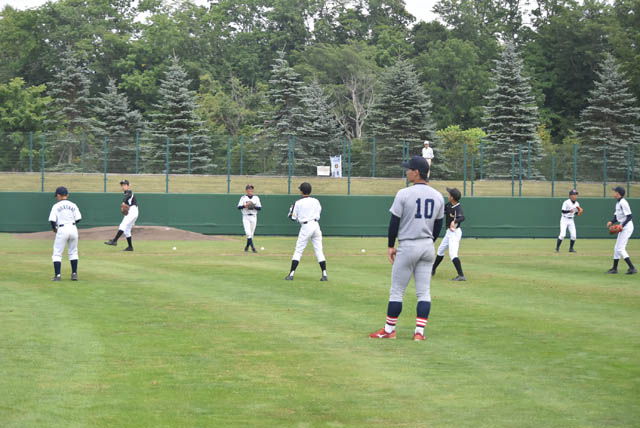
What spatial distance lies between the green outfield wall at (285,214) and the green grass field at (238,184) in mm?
1675

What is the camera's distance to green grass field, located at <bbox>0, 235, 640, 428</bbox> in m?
6.16

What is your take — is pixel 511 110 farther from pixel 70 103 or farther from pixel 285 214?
pixel 70 103

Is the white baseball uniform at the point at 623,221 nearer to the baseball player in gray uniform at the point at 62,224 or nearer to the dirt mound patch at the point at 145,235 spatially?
the baseball player in gray uniform at the point at 62,224

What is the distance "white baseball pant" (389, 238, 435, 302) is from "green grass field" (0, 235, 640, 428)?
25.1 inches

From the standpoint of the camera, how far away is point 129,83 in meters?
78.1

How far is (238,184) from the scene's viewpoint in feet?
121

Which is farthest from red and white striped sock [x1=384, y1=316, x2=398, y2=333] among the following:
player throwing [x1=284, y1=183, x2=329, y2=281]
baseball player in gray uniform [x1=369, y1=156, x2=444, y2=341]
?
player throwing [x1=284, y1=183, x2=329, y2=281]

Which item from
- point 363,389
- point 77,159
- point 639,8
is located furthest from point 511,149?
point 639,8

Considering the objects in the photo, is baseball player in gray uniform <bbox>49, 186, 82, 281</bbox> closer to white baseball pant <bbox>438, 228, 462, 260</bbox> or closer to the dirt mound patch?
white baseball pant <bbox>438, 228, 462, 260</bbox>

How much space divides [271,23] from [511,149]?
200 ft

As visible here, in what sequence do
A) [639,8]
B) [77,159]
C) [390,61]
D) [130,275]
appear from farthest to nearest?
1. [390,61]
2. [639,8]
3. [77,159]
4. [130,275]

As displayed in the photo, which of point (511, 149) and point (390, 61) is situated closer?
point (511, 149)

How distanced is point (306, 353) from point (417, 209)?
2022 mm

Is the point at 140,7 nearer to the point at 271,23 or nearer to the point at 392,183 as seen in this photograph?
the point at 271,23
